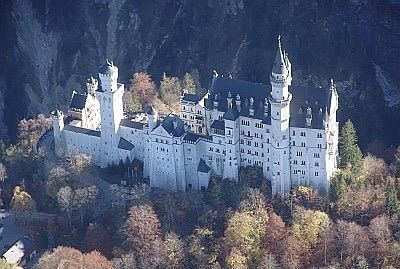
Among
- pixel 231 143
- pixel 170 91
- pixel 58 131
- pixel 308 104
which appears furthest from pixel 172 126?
pixel 170 91

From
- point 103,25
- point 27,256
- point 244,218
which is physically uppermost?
point 103,25

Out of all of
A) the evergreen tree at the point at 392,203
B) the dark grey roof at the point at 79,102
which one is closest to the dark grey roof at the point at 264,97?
the evergreen tree at the point at 392,203

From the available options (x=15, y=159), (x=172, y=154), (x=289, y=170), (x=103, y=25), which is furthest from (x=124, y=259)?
(x=103, y=25)

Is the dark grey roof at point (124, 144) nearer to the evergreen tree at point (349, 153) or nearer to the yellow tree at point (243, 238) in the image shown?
the yellow tree at point (243, 238)

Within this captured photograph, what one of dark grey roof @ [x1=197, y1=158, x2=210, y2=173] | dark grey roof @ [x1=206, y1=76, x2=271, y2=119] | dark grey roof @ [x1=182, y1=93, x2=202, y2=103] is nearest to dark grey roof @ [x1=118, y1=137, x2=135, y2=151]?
dark grey roof @ [x1=182, y1=93, x2=202, y2=103]

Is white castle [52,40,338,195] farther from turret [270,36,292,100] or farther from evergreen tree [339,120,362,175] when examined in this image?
evergreen tree [339,120,362,175]

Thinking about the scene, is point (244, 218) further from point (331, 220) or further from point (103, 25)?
point (103, 25)
